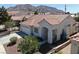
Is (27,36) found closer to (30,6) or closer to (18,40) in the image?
(18,40)

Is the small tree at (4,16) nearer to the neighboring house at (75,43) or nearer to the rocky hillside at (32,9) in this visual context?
the rocky hillside at (32,9)

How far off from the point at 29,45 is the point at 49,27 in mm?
374

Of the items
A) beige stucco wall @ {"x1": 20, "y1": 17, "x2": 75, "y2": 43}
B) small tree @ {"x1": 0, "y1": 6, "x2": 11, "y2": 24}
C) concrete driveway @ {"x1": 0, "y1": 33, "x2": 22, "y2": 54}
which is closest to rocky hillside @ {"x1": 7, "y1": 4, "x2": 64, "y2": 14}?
small tree @ {"x1": 0, "y1": 6, "x2": 11, "y2": 24}

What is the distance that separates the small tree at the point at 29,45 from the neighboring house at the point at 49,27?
0.08 metres

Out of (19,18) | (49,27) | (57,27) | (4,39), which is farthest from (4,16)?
(57,27)

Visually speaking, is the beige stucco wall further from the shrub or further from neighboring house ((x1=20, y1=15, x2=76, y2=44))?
the shrub

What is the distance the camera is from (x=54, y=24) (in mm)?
3814

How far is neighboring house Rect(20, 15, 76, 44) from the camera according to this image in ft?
12.6

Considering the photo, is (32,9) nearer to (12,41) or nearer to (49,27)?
(49,27)

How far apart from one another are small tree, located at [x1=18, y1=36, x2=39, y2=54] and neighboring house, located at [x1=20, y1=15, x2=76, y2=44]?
0.27 feet

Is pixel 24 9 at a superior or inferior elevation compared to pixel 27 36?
superior
